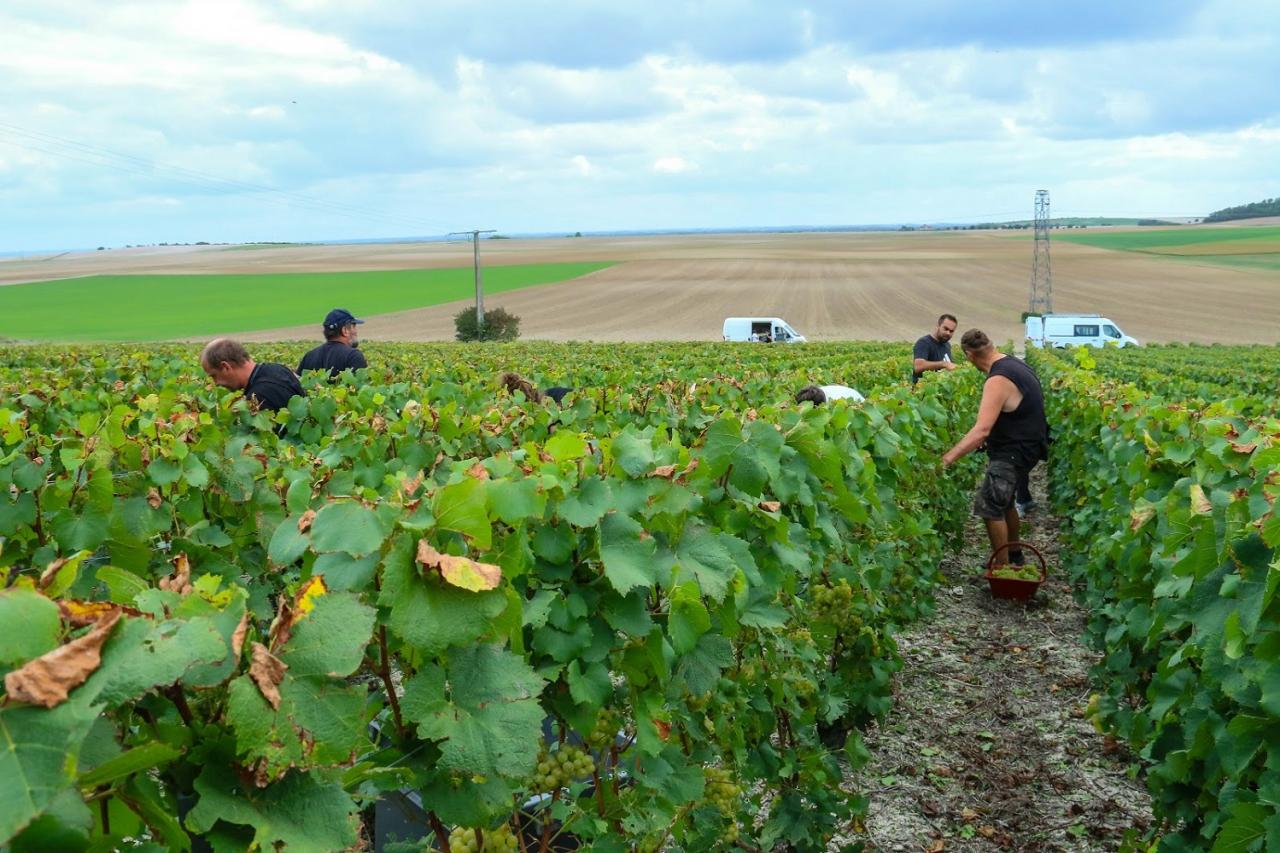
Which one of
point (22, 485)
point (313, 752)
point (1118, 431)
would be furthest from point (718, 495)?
point (1118, 431)

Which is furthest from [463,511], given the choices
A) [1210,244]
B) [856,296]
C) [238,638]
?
[1210,244]

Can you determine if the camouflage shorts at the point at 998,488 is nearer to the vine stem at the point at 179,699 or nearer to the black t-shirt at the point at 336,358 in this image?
the black t-shirt at the point at 336,358

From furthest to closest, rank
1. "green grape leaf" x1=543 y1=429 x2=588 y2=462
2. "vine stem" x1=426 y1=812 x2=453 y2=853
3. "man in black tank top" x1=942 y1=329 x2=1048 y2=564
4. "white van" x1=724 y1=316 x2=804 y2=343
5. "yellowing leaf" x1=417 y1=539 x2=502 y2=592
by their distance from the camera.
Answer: "white van" x1=724 y1=316 x2=804 y2=343 < "man in black tank top" x1=942 y1=329 x2=1048 y2=564 < "green grape leaf" x1=543 y1=429 x2=588 y2=462 < "vine stem" x1=426 y1=812 x2=453 y2=853 < "yellowing leaf" x1=417 y1=539 x2=502 y2=592

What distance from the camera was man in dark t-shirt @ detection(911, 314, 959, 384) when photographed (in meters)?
11.7

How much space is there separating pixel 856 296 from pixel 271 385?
207ft

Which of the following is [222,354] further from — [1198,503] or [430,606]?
[1198,503]

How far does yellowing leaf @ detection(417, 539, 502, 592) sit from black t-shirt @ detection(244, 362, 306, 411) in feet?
16.6

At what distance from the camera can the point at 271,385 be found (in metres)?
6.28

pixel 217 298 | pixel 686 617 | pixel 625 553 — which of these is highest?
pixel 217 298

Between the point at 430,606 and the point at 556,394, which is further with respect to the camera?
the point at 556,394

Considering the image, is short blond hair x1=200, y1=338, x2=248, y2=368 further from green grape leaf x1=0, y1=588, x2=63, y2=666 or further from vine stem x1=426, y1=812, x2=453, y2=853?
green grape leaf x1=0, y1=588, x2=63, y2=666

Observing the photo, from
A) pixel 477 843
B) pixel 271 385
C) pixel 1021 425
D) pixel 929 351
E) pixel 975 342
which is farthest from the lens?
pixel 929 351

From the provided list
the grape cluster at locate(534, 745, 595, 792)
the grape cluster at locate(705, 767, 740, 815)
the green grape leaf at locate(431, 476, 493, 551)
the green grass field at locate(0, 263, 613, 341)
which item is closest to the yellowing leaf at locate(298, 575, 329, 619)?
the green grape leaf at locate(431, 476, 493, 551)

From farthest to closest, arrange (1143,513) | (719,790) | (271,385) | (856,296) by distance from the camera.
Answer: (856,296), (271,385), (1143,513), (719,790)
